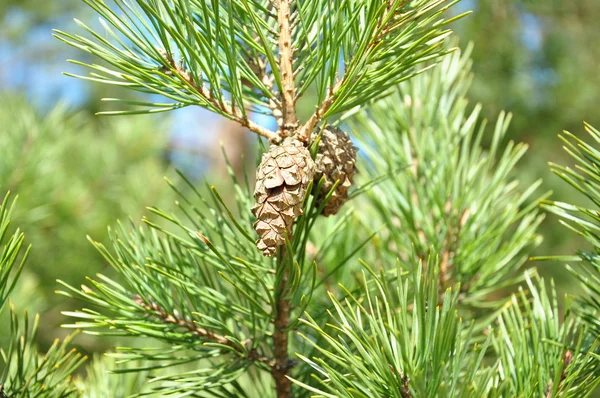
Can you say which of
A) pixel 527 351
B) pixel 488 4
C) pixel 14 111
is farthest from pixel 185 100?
pixel 488 4

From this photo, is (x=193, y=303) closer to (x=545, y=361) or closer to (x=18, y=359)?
(x=18, y=359)

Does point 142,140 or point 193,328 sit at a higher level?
point 142,140

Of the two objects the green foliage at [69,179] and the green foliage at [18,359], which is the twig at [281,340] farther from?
the green foliage at [69,179]

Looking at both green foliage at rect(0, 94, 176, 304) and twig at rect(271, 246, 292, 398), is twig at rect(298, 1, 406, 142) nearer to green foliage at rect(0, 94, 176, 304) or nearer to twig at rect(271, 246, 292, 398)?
twig at rect(271, 246, 292, 398)

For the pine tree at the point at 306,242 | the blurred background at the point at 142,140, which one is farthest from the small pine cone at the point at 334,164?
the blurred background at the point at 142,140

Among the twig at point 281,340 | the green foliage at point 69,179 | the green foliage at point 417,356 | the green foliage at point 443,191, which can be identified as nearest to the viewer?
the green foliage at point 417,356

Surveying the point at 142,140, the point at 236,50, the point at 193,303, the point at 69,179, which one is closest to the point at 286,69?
the point at 236,50
